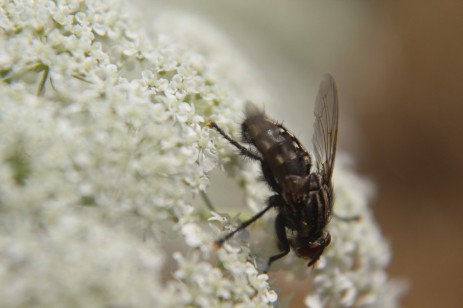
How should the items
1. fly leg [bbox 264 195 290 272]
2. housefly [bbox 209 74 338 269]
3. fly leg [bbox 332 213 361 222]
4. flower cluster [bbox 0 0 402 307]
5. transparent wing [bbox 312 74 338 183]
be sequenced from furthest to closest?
fly leg [bbox 332 213 361 222] < transparent wing [bbox 312 74 338 183] < fly leg [bbox 264 195 290 272] < housefly [bbox 209 74 338 269] < flower cluster [bbox 0 0 402 307]

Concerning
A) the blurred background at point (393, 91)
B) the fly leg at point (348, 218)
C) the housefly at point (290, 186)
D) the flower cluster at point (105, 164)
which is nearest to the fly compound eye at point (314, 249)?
the housefly at point (290, 186)

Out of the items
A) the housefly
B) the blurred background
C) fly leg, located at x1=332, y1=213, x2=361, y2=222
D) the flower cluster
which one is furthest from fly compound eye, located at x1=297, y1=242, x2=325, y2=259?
the blurred background

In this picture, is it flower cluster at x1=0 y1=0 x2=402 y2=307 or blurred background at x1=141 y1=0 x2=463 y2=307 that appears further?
blurred background at x1=141 y1=0 x2=463 y2=307

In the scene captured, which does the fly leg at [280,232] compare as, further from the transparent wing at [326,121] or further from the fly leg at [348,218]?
the fly leg at [348,218]

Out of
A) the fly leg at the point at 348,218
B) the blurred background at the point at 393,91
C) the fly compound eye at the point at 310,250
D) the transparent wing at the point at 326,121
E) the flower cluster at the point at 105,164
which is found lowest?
the blurred background at the point at 393,91

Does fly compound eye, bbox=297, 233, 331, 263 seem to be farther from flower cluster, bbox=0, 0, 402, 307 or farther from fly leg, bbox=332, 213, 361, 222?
fly leg, bbox=332, 213, 361, 222

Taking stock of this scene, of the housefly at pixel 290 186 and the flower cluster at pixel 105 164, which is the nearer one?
the flower cluster at pixel 105 164
